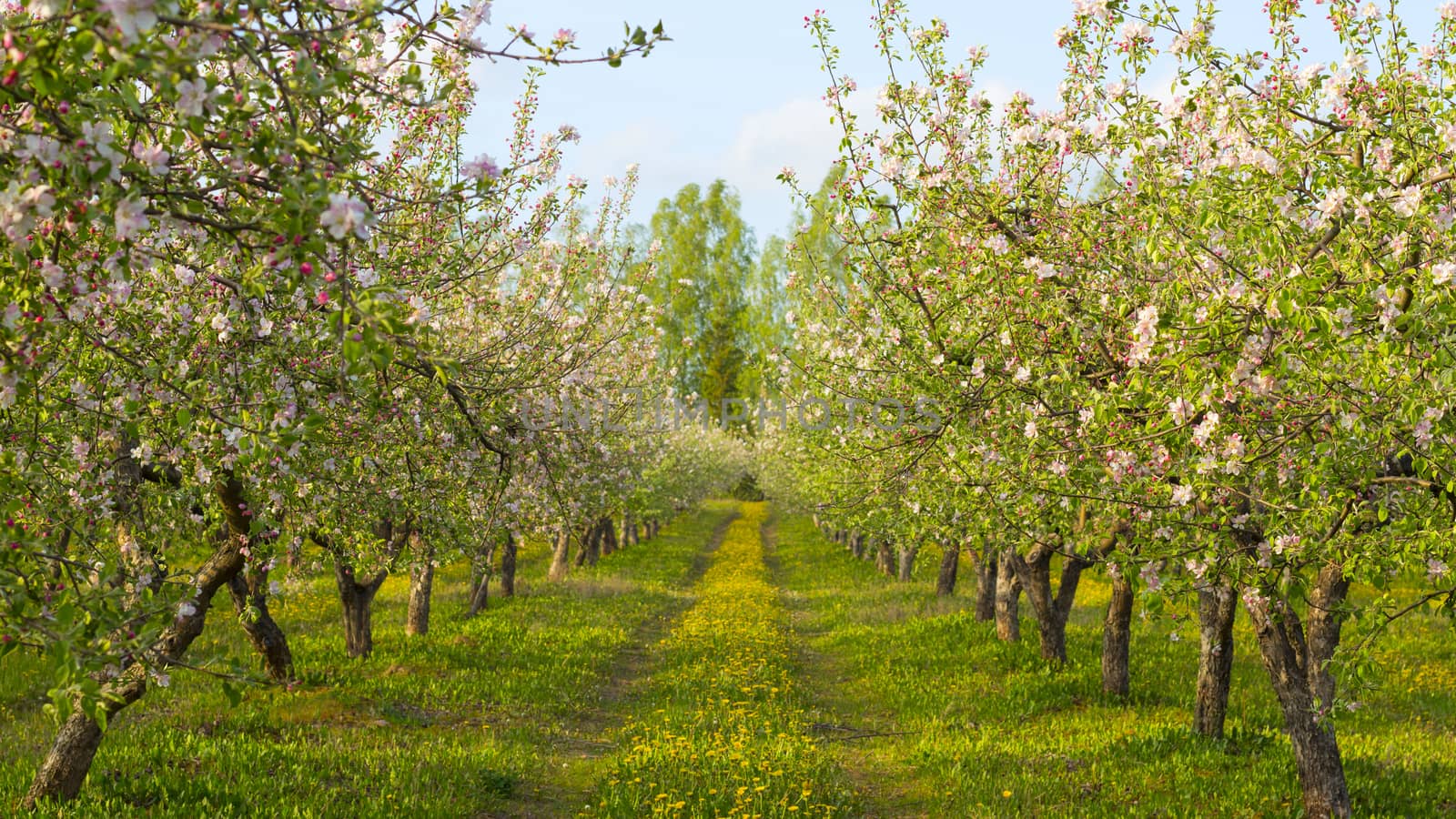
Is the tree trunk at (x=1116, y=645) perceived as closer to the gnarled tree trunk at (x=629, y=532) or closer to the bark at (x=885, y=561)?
the bark at (x=885, y=561)

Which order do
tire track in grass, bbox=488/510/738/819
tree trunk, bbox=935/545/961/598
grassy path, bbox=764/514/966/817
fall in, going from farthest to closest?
tree trunk, bbox=935/545/961/598 < grassy path, bbox=764/514/966/817 < tire track in grass, bbox=488/510/738/819

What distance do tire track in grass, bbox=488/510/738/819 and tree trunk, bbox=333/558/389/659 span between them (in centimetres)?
397

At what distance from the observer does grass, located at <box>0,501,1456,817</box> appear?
9367 millimetres

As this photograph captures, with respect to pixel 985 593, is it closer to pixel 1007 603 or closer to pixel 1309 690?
pixel 1007 603

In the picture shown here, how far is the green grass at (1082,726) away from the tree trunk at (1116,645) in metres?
0.26

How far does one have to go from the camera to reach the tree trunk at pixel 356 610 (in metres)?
15.6

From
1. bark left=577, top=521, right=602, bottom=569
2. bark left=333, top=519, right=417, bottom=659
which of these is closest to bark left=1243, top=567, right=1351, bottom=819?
bark left=333, top=519, right=417, bottom=659

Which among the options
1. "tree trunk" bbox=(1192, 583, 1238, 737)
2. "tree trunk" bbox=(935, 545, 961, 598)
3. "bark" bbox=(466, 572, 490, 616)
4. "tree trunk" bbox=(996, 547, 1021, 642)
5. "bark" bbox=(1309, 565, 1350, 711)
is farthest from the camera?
"tree trunk" bbox=(935, 545, 961, 598)

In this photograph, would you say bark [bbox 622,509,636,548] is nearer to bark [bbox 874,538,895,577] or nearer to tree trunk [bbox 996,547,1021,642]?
bark [bbox 874,538,895,577]

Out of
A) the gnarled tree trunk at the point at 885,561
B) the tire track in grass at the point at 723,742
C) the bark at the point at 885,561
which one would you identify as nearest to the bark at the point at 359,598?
the tire track in grass at the point at 723,742

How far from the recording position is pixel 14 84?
9.44 ft

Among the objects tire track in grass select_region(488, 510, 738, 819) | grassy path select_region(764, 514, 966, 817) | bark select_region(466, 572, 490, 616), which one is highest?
bark select_region(466, 572, 490, 616)

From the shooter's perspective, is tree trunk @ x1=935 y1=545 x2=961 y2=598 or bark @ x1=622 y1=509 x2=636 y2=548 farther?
bark @ x1=622 y1=509 x2=636 y2=548

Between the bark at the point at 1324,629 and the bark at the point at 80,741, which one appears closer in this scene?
the bark at the point at 80,741
